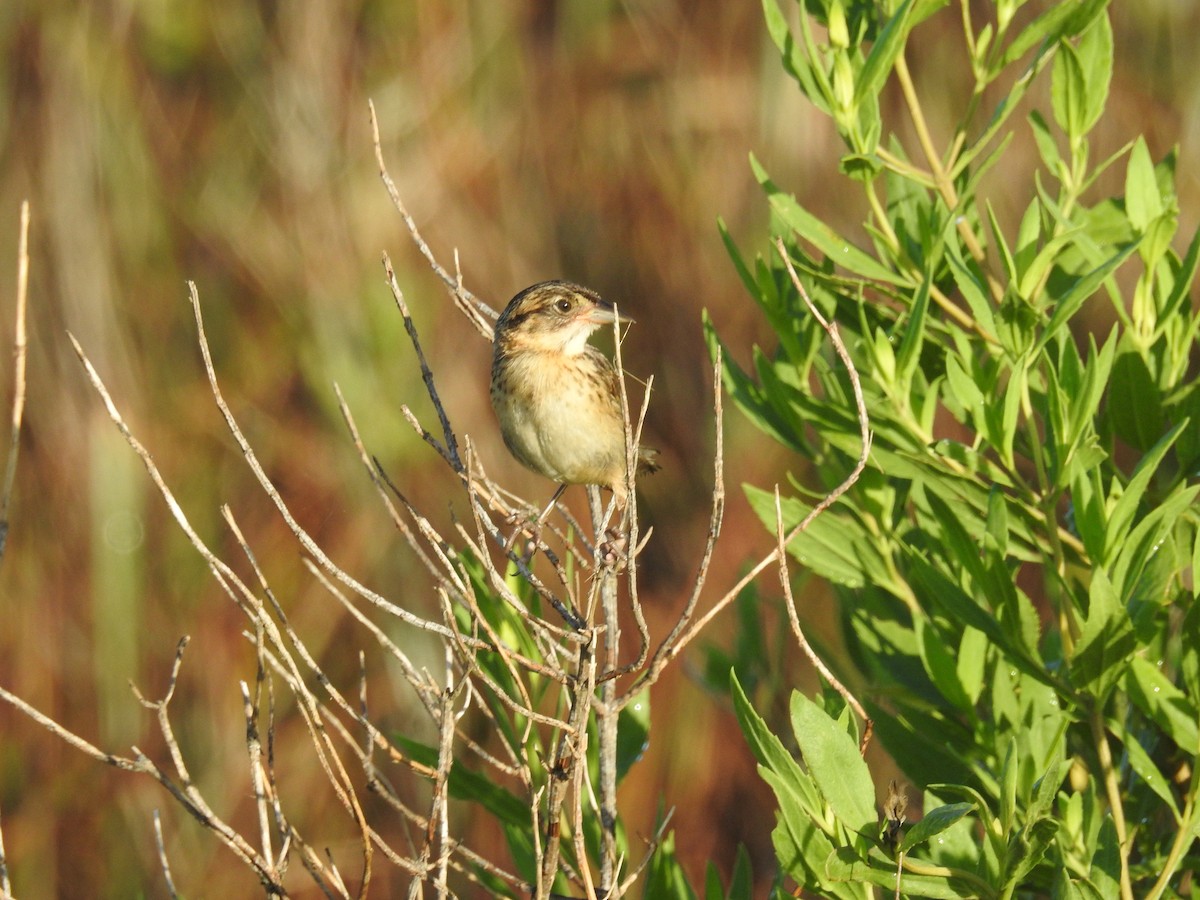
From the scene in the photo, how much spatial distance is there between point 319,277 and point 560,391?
3104 millimetres

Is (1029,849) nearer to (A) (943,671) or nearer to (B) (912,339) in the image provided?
(A) (943,671)

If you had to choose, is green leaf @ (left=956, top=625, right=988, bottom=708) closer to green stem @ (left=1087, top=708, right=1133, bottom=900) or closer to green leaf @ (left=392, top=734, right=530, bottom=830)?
green stem @ (left=1087, top=708, right=1133, bottom=900)

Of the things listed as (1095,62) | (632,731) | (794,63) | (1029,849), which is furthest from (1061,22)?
(632,731)

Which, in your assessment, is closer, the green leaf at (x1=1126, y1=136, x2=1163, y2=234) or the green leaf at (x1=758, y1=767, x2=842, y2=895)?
the green leaf at (x1=758, y1=767, x2=842, y2=895)

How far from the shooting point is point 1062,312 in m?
1.71

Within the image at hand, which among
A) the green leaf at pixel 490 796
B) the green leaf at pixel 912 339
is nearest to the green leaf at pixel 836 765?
the green leaf at pixel 912 339

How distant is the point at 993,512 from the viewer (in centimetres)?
171

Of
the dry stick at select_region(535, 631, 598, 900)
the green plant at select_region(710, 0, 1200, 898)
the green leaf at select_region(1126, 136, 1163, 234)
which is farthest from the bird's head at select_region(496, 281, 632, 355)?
the dry stick at select_region(535, 631, 598, 900)

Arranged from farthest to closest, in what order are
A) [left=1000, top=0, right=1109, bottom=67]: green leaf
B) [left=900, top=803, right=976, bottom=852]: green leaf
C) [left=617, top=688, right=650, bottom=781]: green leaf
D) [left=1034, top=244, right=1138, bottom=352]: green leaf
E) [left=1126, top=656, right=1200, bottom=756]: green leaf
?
[left=617, top=688, right=650, bottom=781]: green leaf
[left=1000, top=0, right=1109, bottom=67]: green leaf
[left=1126, top=656, right=1200, bottom=756]: green leaf
[left=1034, top=244, right=1138, bottom=352]: green leaf
[left=900, top=803, right=976, bottom=852]: green leaf

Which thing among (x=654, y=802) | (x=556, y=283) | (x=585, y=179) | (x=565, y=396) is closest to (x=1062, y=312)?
(x=565, y=396)

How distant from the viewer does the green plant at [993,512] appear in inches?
63.7

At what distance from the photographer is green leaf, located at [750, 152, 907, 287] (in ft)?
6.56


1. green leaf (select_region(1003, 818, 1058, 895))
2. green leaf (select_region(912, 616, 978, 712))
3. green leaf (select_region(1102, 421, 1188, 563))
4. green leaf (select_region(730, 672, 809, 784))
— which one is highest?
green leaf (select_region(1102, 421, 1188, 563))

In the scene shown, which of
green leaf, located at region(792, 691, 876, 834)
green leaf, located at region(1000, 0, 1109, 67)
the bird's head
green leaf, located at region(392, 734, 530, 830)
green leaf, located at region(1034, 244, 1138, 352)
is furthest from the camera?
the bird's head
